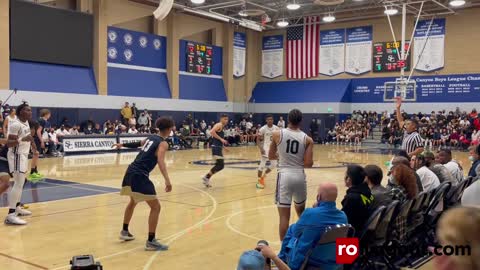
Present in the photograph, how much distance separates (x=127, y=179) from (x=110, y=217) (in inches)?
84.9

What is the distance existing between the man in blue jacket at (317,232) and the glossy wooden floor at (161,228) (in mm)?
1917

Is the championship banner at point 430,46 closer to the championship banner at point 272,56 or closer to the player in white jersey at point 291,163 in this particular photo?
the championship banner at point 272,56

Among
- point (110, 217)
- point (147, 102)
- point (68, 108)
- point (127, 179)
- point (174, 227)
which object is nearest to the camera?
point (127, 179)

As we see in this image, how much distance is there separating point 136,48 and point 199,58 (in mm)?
4873

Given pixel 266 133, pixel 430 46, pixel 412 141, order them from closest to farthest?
pixel 412 141 < pixel 266 133 < pixel 430 46

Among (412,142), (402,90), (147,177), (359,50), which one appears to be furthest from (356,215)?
(359,50)

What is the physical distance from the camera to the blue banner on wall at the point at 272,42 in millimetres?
34594

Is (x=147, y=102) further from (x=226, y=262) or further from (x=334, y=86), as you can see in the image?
(x=226, y=262)

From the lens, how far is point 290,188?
5828 millimetres

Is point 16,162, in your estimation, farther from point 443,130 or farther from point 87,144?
point 443,130

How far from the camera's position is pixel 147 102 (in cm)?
2762

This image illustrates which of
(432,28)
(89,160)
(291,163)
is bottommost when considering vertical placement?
(89,160)

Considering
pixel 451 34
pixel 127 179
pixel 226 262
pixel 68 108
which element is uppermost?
pixel 451 34

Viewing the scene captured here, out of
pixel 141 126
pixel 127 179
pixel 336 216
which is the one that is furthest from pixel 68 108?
pixel 336 216
